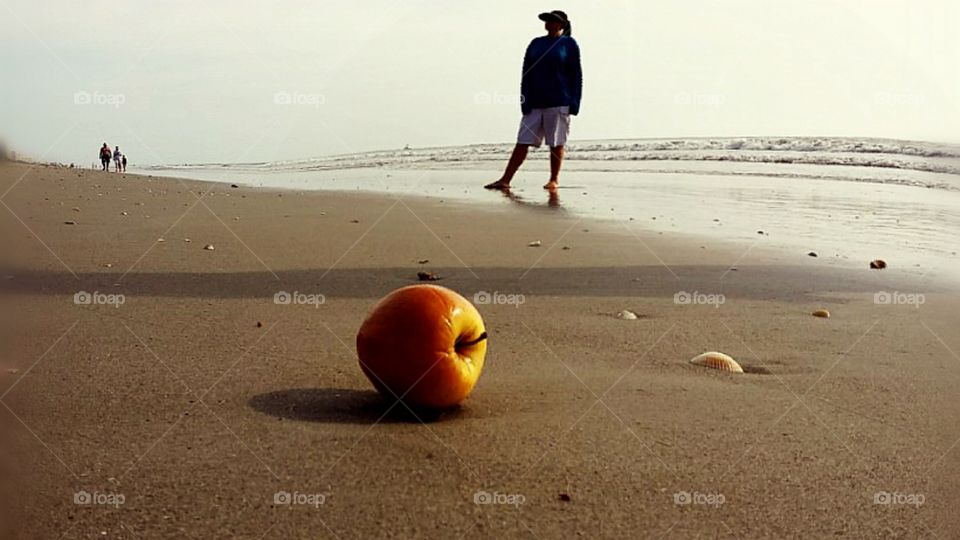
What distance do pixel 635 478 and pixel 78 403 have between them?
1.60 metres

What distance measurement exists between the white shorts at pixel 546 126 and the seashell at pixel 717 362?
317 inches

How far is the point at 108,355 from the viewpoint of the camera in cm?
314

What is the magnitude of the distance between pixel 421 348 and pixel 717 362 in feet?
4.21

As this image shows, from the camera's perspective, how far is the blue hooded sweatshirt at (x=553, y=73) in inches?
426

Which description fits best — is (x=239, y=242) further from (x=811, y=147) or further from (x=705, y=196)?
(x=811, y=147)

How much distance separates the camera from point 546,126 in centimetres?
1134

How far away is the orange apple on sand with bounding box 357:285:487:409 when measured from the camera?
2.57m

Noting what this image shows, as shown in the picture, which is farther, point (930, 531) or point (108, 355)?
point (108, 355)

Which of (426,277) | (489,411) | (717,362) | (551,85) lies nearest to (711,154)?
(551,85)

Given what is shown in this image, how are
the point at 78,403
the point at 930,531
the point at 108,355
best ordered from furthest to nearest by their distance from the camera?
1. the point at 108,355
2. the point at 78,403
3. the point at 930,531

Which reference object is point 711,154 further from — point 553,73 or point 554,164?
point 553,73

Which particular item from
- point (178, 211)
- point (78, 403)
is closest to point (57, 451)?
point (78, 403)

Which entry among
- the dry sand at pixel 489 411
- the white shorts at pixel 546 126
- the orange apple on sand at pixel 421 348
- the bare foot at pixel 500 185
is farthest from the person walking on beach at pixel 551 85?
the orange apple on sand at pixel 421 348

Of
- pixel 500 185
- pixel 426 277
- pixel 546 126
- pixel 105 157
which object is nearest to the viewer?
pixel 426 277
